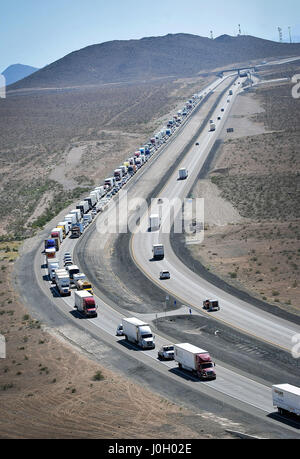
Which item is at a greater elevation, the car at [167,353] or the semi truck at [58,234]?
the semi truck at [58,234]

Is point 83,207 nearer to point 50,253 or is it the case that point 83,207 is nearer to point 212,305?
point 50,253

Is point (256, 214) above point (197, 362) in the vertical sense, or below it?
above

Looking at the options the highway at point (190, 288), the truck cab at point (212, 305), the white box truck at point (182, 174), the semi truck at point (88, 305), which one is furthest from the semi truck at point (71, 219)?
the truck cab at point (212, 305)

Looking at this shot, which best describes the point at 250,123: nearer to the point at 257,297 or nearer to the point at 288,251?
the point at 288,251

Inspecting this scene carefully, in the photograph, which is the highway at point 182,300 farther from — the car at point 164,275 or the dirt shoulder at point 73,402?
the dirt shoulder at point 73,402

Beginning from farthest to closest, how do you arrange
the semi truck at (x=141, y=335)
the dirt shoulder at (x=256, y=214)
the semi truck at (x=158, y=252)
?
the semi truck at (x=158, y=252)
the dirt shoulder at (x=256, y=214)
the semi truck at (x=141, y=335)

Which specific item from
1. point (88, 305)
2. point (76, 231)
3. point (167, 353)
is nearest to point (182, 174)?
point (76, 231)

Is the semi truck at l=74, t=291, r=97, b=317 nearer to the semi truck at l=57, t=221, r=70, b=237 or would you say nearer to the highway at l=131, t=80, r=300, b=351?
the highway at l=131, t=80, r=300, b=351

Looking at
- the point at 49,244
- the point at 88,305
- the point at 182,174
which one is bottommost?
the point at 88,305

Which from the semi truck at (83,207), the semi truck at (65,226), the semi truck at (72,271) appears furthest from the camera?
the semi truck at (83,207)

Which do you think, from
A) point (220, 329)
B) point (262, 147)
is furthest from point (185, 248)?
point (262, 147)
